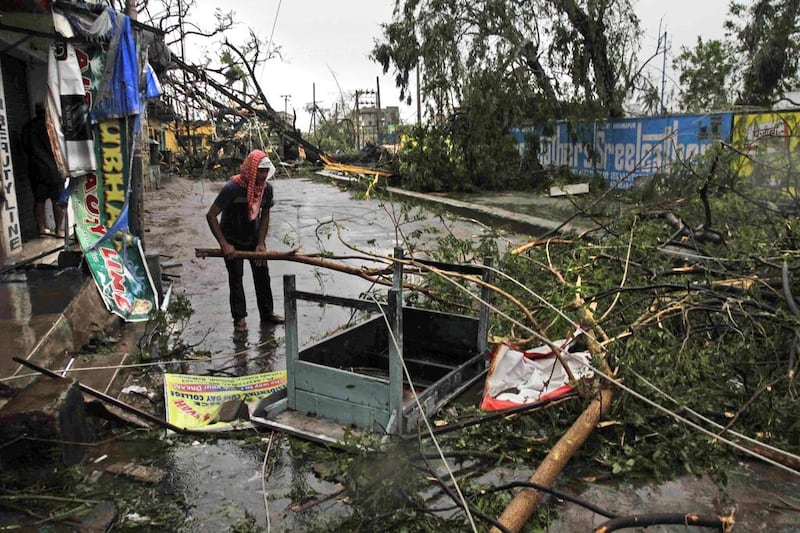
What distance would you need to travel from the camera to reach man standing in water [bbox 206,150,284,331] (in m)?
5.44

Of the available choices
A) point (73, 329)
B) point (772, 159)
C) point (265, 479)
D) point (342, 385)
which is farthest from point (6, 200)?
point (772, 159)

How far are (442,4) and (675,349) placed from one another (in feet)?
49.5

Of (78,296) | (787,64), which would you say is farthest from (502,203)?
(78,296)

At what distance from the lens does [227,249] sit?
16.7 ft

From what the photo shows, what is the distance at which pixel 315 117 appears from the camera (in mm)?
43562

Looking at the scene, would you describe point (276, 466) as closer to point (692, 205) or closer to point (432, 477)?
point (432, 477)

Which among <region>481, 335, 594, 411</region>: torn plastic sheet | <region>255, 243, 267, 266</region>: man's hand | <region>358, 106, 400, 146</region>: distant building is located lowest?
<region>481, 335, 594, 411</region>: torn plastic sheet

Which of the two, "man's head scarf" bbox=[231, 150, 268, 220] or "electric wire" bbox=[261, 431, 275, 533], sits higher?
"man's head scarf" bbox=[231, 150, 268, 220]

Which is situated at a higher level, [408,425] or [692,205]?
[692,205]

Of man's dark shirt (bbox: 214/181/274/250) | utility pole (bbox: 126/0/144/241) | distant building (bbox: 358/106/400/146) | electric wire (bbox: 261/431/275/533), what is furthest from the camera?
distant building (bbox: 358/106/400/146)

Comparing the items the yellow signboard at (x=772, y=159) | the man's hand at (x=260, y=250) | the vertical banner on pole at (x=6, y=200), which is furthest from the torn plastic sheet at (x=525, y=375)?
the vertical banner on pole at (x=6, y=200)

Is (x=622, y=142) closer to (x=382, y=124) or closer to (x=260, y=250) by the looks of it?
(x=260, y=250)

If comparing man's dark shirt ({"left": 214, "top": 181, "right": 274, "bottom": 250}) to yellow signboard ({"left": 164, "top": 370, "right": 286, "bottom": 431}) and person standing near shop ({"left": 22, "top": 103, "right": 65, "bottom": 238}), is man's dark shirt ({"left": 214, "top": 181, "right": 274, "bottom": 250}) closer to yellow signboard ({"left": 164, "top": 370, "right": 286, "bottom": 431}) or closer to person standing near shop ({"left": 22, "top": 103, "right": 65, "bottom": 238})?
yellow signboard ({"left": 164, "top": 370, "right": 286, "bottom": 431})

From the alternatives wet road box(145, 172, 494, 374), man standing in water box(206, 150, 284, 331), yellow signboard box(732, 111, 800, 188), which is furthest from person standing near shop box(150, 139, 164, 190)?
yellow signboard box(732, 111, 800, 188)
